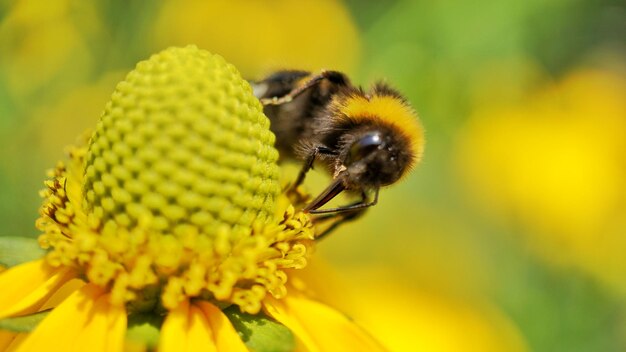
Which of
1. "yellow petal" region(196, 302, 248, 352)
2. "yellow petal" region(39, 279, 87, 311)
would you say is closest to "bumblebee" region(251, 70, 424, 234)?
"yellow petal" region(196, 302, 248, 352)

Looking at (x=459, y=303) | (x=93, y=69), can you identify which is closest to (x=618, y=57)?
(x=459, y=303)

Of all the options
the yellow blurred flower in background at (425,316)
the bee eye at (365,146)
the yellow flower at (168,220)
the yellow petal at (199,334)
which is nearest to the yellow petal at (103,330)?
the yellow flower at (168,220)

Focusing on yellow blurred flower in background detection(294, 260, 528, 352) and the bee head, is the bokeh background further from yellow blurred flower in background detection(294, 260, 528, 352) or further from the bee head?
the bee head

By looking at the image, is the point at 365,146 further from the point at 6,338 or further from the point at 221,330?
the point at 6,338

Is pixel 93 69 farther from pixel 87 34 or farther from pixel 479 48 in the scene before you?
pixel 479 48

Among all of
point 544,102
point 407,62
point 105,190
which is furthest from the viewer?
point 544,102
